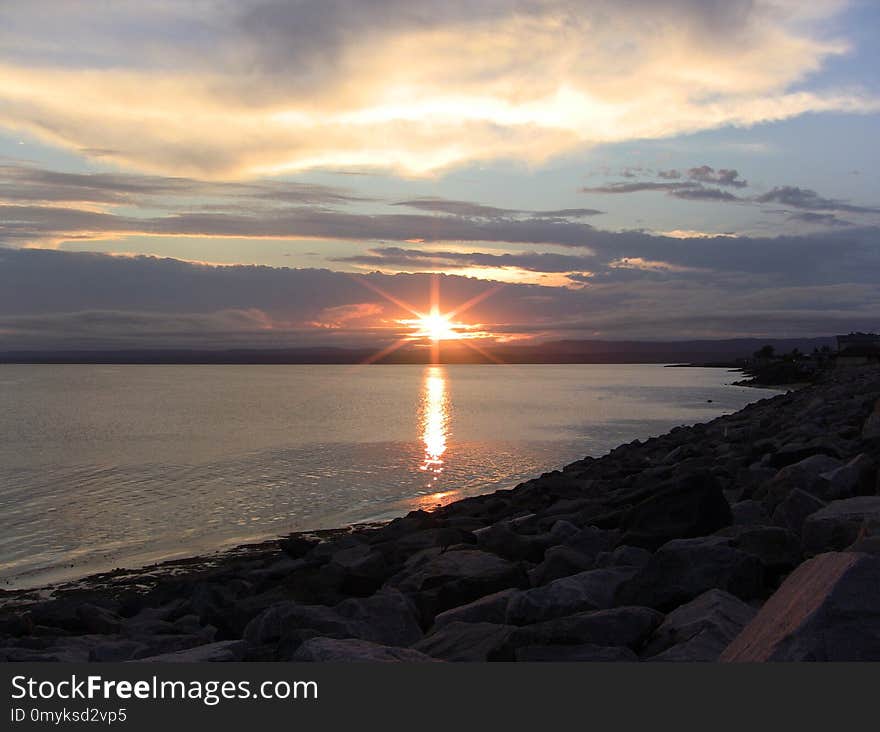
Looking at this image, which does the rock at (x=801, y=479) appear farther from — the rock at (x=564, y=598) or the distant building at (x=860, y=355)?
the distant building at (x=860, y=355)

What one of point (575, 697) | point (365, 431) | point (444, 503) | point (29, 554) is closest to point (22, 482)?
point (29, 554)

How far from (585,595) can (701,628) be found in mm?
1206

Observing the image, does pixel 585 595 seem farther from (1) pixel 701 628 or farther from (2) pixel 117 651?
(2) pixel 117 651

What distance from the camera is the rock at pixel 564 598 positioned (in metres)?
5.41

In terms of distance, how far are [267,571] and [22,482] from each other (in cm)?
1719

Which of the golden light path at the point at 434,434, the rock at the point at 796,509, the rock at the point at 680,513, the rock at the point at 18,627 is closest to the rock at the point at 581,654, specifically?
the rock at the point at 680,513

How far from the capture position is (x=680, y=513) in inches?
285

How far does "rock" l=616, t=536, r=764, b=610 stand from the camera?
5223 mm

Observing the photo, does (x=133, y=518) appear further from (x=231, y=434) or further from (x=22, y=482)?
(x=231, y=434)

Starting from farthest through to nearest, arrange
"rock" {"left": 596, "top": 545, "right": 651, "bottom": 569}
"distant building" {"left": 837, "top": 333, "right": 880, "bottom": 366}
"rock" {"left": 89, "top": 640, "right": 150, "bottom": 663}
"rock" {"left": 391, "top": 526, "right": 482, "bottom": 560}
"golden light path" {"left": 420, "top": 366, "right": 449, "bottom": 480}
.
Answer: "distant building" {"left": 837, "top": 333, "right": 880, "bottom": 366} < "golden light path" {"left": 420, "top": 366, "right": 449, "bottom": 480} < "rock" {"left": 391, "top": 526, "right": 482, "bottom": 560} < "rock" {"left": 596, "top": 545, "right": 651, "bottom": 569} < "rock" {"left": 89, "top": 640, "right": 150, "bottom": 663}

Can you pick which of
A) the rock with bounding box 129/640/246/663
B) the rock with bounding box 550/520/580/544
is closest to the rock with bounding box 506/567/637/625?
the rock with bounding box 129/640/246/663

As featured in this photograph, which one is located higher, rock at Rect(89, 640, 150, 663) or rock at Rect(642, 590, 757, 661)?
rock at Rect(642, 590, 757, 661)

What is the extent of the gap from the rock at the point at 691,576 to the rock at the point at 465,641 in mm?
1001

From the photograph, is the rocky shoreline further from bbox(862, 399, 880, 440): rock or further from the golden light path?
the golden light path
